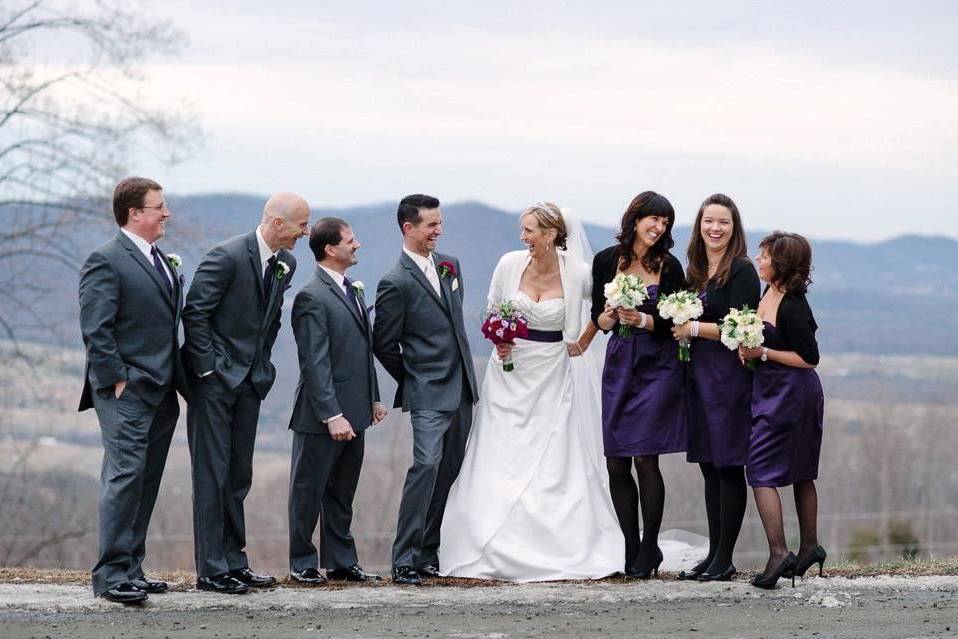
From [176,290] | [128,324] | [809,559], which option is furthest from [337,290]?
[809,559]

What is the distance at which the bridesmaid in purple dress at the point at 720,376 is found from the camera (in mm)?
8906

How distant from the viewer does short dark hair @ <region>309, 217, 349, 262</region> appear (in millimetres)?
9023

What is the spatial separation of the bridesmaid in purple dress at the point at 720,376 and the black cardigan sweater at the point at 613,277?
0.12 meters

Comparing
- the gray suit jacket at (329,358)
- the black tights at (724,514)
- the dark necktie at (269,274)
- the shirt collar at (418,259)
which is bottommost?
the black tights at (724,514)

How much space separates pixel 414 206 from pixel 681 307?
5.88 ft

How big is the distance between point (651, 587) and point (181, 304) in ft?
10.8

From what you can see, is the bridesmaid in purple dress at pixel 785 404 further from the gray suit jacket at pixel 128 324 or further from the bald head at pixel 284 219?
the gray suit jacket at pixel 128 324

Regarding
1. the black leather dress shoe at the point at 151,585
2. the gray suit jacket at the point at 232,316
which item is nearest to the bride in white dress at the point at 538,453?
the gray suit jacket at the point at 232,316

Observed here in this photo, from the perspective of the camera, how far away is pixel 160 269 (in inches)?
330

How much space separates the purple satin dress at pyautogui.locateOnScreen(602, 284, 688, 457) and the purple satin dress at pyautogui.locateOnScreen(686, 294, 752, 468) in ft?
0.46

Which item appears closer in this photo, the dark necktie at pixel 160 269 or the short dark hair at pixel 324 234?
the dark necktie at pixel 160 269

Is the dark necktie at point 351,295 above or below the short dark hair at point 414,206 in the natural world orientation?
below

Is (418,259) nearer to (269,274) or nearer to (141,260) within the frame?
(269,274)

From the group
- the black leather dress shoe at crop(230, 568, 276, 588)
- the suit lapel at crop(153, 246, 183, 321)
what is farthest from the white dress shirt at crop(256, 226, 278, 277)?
the black leather dress shoe at crop(230, 568, 276, 588)
